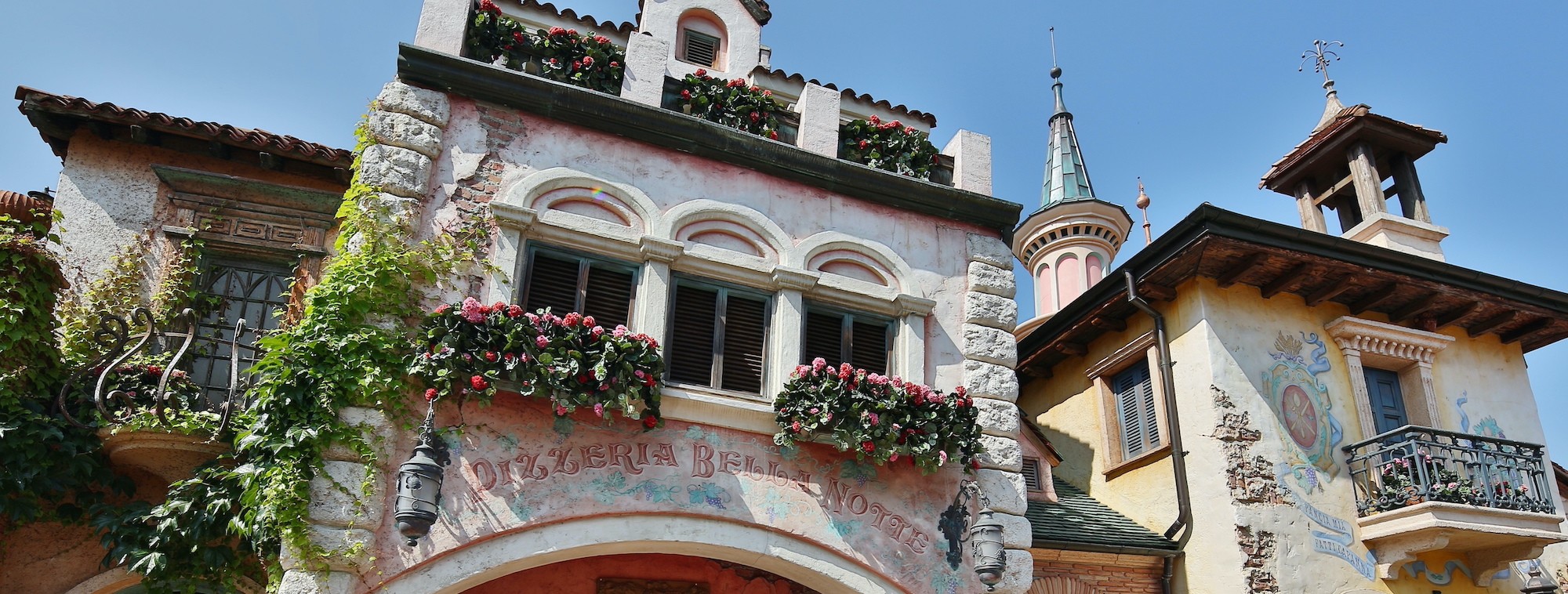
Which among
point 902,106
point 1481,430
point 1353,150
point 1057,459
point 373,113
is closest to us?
point 373,113

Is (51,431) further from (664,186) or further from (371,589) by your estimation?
(664,186)

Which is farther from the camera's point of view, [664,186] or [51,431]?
[664,186]

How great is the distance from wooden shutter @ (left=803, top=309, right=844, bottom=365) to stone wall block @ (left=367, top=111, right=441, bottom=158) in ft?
11.7

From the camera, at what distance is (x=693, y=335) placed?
9391 millimetres

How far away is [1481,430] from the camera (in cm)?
1356

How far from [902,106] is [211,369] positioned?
716cm

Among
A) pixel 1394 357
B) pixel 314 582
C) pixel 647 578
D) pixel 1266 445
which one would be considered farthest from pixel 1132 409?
→ pixel 314 582

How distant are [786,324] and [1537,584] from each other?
9.94 m

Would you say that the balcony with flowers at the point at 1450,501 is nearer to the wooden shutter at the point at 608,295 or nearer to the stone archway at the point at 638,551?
the stone archway at the point at 638,551

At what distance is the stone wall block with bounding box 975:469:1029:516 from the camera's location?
9.64m

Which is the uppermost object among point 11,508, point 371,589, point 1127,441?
point 1127,441

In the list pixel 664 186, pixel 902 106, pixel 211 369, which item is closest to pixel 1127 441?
pixel 902 106

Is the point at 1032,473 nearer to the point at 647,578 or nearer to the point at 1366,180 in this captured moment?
the point at 647,578

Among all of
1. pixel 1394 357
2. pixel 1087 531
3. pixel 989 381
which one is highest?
pixel 1394 357
